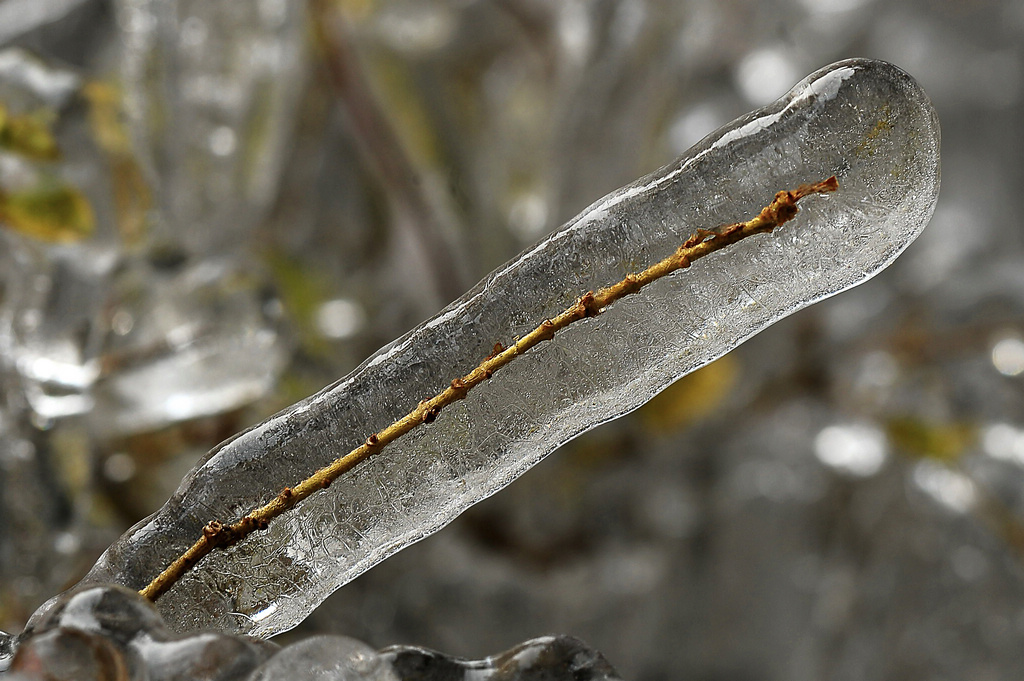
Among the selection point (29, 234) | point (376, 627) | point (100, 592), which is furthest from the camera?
point (376, 627)

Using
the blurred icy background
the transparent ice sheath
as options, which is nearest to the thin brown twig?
the transparent ice sheath

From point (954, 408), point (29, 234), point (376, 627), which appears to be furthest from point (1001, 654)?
point (29, 234)

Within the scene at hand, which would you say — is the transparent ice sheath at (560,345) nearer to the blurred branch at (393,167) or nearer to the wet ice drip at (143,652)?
the wet ice drip at (143,652)

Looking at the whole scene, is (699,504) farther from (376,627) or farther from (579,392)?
(579,392)

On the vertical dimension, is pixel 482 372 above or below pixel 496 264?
above

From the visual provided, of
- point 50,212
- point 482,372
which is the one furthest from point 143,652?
point 50,212

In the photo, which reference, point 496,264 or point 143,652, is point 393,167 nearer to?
point 496,264

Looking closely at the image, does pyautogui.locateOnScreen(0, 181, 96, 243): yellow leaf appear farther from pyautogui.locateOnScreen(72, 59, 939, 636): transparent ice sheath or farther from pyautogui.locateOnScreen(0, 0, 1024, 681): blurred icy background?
pyautogui.locateOnScreen(72, 59, 939, 636): transparent ice sheath
